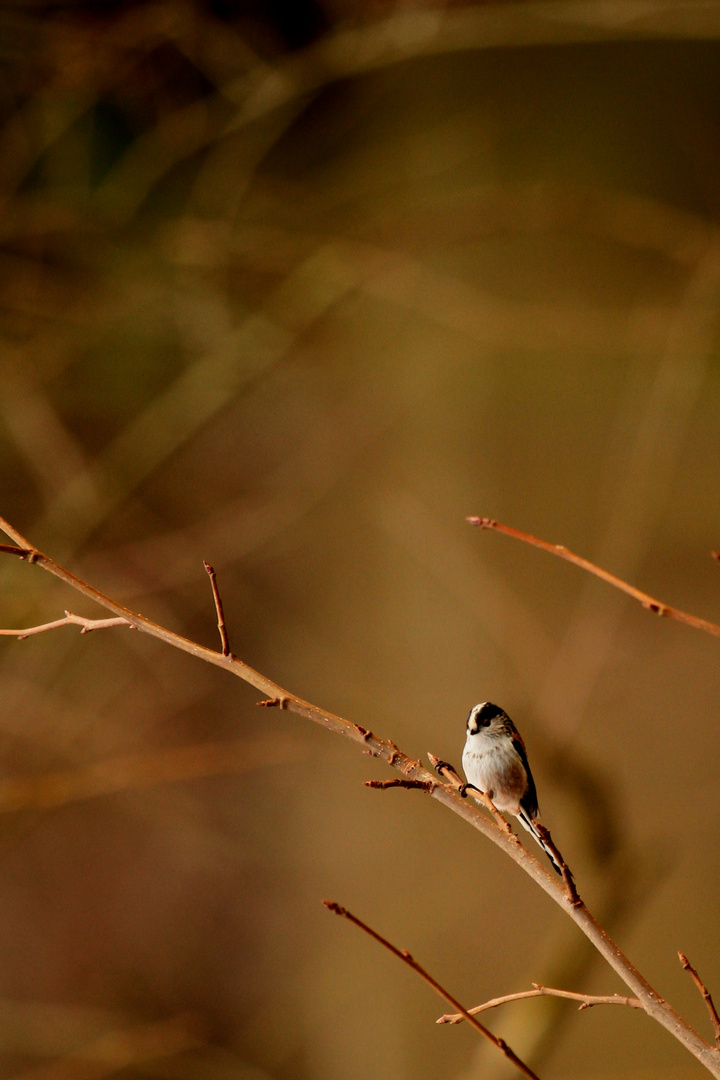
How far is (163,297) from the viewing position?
91 centimetres

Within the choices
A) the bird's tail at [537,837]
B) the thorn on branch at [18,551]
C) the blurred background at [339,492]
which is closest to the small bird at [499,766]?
the bird's tail at [537,837]

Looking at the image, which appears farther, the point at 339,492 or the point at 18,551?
the point at 339,492

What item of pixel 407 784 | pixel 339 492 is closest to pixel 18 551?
pixel 407 784

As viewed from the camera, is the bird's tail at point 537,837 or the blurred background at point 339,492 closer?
the bird's tail at point 537,837

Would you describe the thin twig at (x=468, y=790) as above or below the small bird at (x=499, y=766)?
below

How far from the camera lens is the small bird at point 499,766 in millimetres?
214

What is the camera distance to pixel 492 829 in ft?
0.65

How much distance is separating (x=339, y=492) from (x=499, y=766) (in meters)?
0.72

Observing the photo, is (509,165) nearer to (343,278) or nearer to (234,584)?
(343,278)

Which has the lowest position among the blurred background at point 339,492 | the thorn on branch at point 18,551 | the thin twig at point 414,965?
the thin twig at point 414,965

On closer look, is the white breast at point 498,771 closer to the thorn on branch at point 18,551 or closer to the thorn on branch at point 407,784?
the thorn on branch at point 407,784

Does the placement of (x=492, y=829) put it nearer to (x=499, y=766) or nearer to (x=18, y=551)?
(x=499, y=766)

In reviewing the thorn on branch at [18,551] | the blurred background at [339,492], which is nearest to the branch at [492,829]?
the thorn on branch at [18,551]

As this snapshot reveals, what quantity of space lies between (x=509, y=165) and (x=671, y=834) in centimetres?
77
